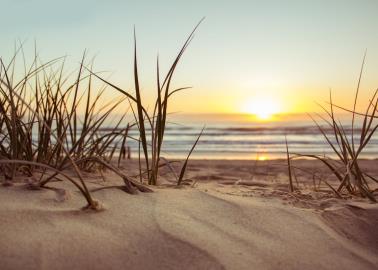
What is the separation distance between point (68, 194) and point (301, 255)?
0.78m

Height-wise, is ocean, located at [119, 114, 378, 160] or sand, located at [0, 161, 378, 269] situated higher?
sand, located at [0, 161, 378, 269]

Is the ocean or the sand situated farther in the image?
the ocean

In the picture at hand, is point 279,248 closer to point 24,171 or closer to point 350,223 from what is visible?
point 350,223

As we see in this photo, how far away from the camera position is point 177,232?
151 centimetres

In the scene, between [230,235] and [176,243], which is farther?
[230,235]

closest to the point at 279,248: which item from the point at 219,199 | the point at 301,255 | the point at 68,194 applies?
the point at 301,255

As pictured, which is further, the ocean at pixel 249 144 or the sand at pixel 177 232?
the ocean at pixel 249 144

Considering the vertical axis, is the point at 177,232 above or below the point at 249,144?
above

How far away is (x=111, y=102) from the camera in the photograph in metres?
2.89

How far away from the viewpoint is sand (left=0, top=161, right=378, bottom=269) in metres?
1.36

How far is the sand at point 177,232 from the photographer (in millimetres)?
1357

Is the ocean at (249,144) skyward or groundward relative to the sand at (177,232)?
groundward

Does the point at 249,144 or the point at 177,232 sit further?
the point at 249,144

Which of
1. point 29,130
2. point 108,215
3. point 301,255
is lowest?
point 301,255
